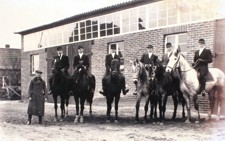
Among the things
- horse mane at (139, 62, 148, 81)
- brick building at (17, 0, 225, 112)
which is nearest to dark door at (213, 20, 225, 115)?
brick building at (17, 0, 225, 112)

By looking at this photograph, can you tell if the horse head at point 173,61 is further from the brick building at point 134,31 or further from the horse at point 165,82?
the brick building at point 134,31

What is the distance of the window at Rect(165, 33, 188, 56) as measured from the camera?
12.7 meters

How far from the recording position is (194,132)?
783 cm

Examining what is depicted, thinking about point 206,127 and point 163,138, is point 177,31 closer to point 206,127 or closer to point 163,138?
point 206,127

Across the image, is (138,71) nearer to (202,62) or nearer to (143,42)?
(202,62)

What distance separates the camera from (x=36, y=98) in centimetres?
988

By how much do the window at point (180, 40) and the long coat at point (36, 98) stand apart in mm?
5501

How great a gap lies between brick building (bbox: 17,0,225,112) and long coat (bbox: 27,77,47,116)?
538 cm

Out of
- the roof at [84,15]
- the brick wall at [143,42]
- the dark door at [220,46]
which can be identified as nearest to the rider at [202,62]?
the dark door at [220,46]

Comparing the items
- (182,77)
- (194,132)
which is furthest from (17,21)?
(194,132)

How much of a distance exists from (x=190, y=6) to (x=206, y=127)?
496 centimetres

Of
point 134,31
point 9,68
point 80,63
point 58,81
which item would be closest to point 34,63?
point 9,68

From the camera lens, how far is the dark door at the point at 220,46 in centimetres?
1123

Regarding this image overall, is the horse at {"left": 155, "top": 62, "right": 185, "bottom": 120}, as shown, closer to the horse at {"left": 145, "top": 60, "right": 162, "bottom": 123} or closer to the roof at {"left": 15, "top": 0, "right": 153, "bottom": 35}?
the horse at {"left": 145, "top": 60, "right": 162, "bottom": 123}
